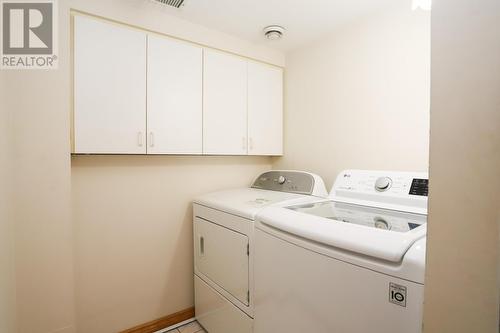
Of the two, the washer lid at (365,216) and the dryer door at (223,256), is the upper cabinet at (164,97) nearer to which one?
the dryer door at (223,256)

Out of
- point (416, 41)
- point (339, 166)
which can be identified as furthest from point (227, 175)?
point (416, 41)

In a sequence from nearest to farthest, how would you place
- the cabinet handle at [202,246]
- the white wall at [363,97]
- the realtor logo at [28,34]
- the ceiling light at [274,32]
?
the realtor logo at [28,34], the white wall at [363,97], the cabinet handle at [202,246], the ceiling light at [274,32]

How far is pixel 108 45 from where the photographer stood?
1547 mm

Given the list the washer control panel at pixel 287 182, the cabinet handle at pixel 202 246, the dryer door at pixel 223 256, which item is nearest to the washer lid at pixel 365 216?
the washer control panel at pixel 287 182

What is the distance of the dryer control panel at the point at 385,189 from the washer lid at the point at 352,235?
0.38 meters

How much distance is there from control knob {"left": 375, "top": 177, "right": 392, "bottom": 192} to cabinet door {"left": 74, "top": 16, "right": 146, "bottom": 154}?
153 cm

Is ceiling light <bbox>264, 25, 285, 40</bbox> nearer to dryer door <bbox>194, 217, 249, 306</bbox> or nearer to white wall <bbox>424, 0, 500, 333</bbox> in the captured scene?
dryer door <bbox>194, 217, 249, 306</bbox>

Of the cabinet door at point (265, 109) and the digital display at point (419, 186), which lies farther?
the cabinet door at point (265, 109)

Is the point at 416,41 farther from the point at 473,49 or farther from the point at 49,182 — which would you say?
the point at 49,182

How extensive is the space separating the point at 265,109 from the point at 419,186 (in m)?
1.39

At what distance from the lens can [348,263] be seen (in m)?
0.87

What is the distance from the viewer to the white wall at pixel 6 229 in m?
1.13

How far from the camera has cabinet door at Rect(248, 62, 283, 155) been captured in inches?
87.3

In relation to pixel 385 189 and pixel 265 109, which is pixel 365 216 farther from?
pixel 265 109
